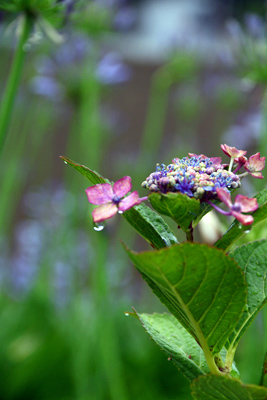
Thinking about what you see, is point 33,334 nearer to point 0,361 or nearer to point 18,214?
point 0,361

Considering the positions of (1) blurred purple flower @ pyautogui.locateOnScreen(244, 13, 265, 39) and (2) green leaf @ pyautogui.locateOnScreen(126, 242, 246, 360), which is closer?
(2) green leaf @ pyautogui.locateOnScreen(126, 242, 246, 360)

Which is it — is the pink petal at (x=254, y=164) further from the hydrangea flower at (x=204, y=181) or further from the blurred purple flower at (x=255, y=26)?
the blurred purple flower at (x=255, y=26)

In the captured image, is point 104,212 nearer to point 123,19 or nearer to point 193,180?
point 193,180

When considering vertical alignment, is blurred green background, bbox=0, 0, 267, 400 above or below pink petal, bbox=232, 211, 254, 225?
below

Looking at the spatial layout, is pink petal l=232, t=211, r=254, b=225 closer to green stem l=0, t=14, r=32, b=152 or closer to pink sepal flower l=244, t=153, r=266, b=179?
pink sepal flower l=244, t=153, r=266, b=179

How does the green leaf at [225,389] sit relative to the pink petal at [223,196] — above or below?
below

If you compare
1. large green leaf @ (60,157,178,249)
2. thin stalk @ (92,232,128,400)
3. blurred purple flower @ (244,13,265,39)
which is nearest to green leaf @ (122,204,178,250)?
large green leaf @ (60,157,178,249)

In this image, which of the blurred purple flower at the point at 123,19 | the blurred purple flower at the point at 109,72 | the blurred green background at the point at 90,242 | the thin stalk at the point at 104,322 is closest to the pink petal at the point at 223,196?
the blurred green background at the point at 90,242

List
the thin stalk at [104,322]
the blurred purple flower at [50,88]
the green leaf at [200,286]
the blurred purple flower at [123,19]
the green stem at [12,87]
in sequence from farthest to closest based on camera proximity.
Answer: the blurred purple flower at [50,88] → the blurred purple flower at [123,19] → the thin stalk at [104,322] → the green stem at [12,87] → the green leaf at [200,286]
